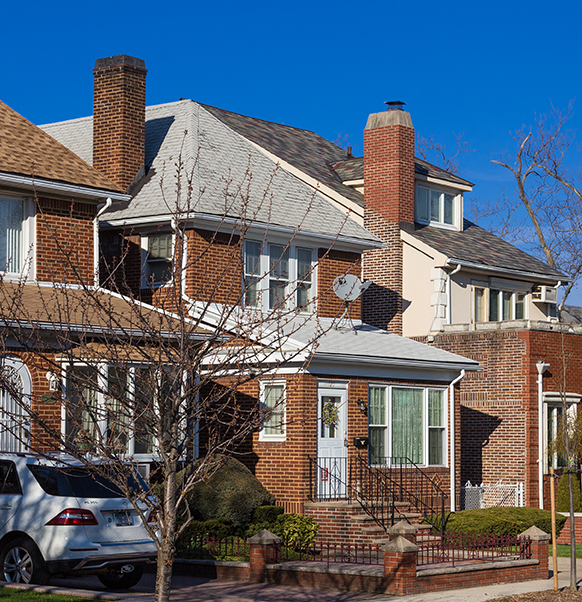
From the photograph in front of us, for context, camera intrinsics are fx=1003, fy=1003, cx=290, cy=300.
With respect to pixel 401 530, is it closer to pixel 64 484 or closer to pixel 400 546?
pixel 400 546

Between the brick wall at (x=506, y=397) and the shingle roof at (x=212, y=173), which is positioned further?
the brick wall at (x=506, y=397)

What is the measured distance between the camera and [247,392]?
21312 millimetres

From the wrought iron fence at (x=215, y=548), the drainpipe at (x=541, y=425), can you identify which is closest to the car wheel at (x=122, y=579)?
the wrought iron fence at (x=215, y=548)

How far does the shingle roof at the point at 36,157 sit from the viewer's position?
20.8 metres

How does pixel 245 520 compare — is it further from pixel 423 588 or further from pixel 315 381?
pixel 423 588

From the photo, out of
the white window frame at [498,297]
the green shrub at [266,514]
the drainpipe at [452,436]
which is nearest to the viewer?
the green shrub at [266,514]

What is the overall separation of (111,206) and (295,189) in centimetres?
662

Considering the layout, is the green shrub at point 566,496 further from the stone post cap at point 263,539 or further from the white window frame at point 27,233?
the white window frame at point 27,233

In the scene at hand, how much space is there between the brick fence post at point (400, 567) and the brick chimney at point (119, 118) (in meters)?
13.1

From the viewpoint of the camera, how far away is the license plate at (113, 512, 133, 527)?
42.5 ft

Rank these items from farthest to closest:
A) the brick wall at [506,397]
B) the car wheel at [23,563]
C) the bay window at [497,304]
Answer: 1. the bay window at [497,304]
2. the brick wall at [506,397]
3. the car wheel at [23,563]

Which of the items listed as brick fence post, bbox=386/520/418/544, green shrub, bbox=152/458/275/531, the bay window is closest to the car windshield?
brick fence post, bbox=386/520/418/544

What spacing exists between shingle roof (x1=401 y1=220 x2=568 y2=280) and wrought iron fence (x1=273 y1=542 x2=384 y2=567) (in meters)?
12.3

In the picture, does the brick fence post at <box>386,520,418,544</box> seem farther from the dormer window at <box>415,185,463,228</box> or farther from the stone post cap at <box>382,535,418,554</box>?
the dormer window at <box>415,185,463,228</box>
